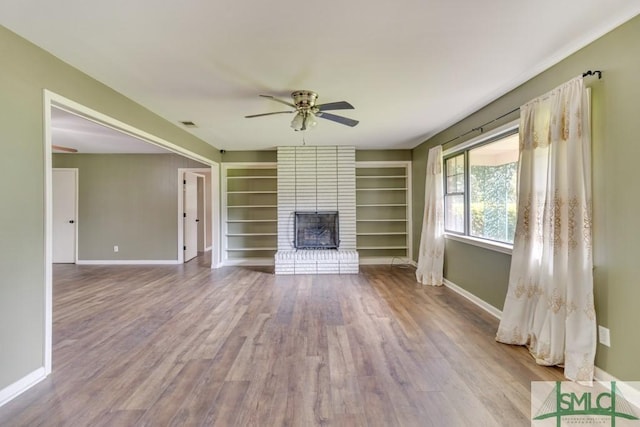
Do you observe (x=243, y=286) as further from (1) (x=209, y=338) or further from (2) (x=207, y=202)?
(2) (x=207, y=202)

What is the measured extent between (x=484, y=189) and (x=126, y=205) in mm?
6759

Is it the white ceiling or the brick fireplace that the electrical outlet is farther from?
the brick fireplace

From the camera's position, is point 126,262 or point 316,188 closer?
point 316,188

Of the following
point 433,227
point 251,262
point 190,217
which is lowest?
point 251,262

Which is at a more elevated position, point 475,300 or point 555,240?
point 555,240

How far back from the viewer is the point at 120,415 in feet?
5.65

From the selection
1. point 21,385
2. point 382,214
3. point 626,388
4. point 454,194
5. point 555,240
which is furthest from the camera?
point 382,214

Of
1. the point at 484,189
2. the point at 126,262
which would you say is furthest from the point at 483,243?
the point at 126,262

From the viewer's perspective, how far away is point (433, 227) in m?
4.54

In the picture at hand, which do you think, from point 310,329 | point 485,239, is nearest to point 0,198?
point 310,329

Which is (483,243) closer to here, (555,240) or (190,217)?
(555,240)

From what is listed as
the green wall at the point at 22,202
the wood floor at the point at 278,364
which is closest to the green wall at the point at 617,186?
the wood floor at the point at 278,364

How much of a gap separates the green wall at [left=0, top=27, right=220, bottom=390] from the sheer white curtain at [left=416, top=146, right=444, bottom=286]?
449 centimetres

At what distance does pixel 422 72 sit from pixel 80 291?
17.4ft
